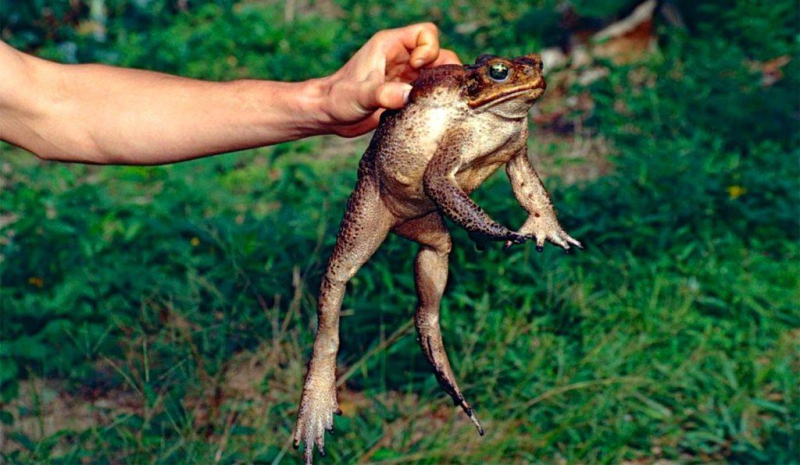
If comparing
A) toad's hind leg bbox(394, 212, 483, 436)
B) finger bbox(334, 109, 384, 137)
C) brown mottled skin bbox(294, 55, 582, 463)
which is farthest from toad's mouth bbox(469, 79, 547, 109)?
finger bbox(334, 109, 384, 137)

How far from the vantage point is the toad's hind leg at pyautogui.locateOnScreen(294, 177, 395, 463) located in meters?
1.84

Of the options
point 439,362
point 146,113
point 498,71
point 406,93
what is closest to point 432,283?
point 439,362

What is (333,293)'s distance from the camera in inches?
74.1

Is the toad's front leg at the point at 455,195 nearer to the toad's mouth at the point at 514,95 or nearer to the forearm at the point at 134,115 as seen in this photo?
the toad's mouth at the point at 514,95

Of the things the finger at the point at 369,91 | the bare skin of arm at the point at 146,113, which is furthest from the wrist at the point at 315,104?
the finger at the point at 369,91

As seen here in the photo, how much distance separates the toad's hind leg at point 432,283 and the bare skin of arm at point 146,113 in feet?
1.80

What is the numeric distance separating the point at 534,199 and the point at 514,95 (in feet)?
0.84

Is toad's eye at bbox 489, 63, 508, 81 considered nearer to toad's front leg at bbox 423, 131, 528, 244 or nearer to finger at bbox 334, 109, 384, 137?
toad's front leg at bbox 423, 131, 528, 244

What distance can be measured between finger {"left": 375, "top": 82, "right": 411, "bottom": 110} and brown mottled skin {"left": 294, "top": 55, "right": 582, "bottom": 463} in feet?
0.07

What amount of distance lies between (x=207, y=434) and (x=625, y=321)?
5.67ft

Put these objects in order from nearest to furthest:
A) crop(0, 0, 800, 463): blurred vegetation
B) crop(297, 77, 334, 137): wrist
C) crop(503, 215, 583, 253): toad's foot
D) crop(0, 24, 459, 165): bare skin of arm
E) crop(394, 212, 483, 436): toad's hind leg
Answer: crop(503, 215, 583, 253): toad's foot → crop(394, 212, 483, 436): toad's hind leg → crop(297, 77, 334, 137): wrist → crop(0, 24, 459, 165): bare skin of arm → crop(0, 0, 800, 463): blurred vegetation

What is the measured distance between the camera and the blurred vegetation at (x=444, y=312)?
3.78 meters

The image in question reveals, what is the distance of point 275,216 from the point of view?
17.0ft

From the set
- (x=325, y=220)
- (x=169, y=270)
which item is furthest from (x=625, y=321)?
(x=169, y=270)
